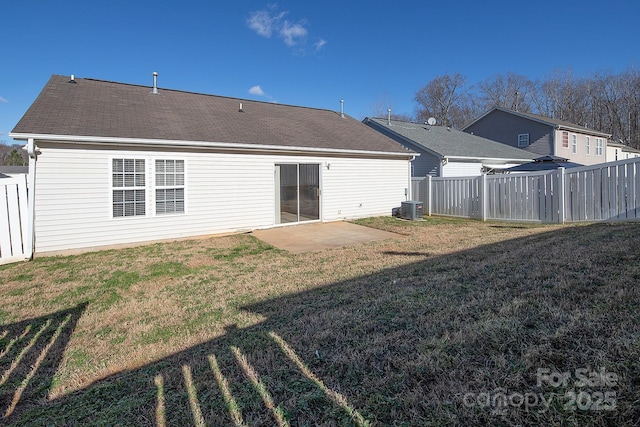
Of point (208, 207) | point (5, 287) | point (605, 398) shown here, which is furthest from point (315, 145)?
point (605, 398)

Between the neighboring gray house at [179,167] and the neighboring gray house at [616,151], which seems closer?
the neighboring gray house at [179,167]

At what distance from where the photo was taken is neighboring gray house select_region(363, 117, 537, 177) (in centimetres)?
1681

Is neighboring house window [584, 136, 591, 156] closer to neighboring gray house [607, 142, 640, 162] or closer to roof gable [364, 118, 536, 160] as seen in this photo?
neighboring gray house [607, 142, 640, 162]

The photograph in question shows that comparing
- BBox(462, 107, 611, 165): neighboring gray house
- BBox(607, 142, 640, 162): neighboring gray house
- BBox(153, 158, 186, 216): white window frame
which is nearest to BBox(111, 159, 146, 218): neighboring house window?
BBox(153, 158, 186, 216): white window frame

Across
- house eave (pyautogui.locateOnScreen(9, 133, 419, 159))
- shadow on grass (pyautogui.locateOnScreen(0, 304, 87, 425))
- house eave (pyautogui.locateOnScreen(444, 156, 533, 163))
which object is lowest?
shadow on grass (pyautogui.locateOnScreen(0, 304, 87, 425))

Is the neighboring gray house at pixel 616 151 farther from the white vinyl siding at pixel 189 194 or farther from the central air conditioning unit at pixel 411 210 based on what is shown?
the white vinyl siding at pixel 189 194

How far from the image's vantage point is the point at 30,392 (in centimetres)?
285

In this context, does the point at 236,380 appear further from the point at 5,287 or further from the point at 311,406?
the point at 5,287

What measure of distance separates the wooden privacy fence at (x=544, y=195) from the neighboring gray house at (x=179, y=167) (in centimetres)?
160


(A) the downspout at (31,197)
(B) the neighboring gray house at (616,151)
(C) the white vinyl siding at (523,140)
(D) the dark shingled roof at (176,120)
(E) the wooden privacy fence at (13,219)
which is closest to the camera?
(E) the wooden privacy fence at (13,219)

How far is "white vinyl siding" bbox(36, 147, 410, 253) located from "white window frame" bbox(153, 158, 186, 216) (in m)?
0.09

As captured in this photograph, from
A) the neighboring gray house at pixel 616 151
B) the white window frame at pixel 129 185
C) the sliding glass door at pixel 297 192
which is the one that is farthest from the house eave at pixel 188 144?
the neighboring gray house at pixel 616 151

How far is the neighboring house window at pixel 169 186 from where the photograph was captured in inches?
369

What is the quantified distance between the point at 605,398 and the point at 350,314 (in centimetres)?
224
